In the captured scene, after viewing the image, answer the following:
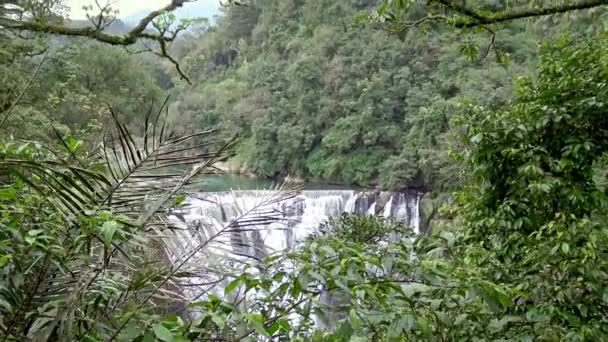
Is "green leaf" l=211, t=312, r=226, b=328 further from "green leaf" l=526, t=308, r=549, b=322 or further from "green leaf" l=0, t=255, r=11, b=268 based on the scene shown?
"green leaf" l=526, t=308, r=549, b=322

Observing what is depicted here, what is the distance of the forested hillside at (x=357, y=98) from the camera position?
1372cm

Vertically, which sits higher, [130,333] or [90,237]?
[90,237]

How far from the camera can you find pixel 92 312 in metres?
1.16

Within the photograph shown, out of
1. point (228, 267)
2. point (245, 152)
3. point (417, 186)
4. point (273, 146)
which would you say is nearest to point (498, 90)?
point (417, 186)

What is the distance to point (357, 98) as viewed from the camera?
56.4 feet

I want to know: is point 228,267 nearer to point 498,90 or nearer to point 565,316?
point 565,316

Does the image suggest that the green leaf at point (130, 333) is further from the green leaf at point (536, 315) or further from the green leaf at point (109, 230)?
the green leaf at point (536, 315)

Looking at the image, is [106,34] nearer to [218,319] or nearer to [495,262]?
[218,319]

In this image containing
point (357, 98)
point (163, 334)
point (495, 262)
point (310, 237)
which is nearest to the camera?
point (163, 334)

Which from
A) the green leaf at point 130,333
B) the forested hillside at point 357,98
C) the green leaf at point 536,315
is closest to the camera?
the green leaf at point 130,333

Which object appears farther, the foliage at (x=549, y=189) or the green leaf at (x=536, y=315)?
the foliage at (x=549, y=189)

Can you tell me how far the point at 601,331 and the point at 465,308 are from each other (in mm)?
750

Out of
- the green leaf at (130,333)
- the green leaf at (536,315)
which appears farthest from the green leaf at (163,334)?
the green leaf at (536,315)

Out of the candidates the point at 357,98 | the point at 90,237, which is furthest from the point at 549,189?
the point at 357,98
